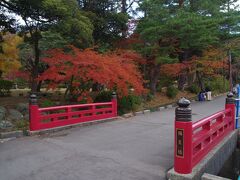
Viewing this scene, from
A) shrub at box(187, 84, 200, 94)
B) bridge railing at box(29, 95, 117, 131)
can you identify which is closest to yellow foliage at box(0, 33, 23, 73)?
bridge railing at box(29, 95, 117, 131)

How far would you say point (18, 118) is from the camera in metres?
9.38

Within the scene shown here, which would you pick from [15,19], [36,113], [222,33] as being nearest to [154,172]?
[36,113]

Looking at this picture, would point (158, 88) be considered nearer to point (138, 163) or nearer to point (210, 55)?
point (210, 55)

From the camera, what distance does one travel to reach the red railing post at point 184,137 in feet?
14.4

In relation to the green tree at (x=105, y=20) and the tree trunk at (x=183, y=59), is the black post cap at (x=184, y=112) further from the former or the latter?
the tree trunk at (x=183, y=59)

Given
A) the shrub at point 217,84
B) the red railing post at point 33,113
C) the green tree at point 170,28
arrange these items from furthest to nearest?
1. the shrub at point 217,84
2. the green tree at point 170,28
3. the red railing post at point 33,113

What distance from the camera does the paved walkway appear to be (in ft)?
15.6

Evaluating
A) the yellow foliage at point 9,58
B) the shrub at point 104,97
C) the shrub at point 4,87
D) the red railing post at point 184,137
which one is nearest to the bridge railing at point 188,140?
the red railing post at point 184,137

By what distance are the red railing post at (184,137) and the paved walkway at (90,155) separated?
0.51 metres

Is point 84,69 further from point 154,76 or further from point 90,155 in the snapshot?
point 154,76

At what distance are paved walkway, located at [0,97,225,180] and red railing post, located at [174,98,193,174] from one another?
0.51 metres

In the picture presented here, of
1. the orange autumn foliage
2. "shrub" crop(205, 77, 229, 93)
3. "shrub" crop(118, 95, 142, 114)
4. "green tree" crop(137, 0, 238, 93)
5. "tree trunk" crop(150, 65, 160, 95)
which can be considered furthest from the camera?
"shrub" crop(205, 77, 229, 93)

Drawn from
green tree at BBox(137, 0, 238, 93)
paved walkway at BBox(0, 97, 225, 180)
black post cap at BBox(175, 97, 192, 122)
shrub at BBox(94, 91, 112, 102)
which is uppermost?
green tree at BBox(137, 0, 238, 93)

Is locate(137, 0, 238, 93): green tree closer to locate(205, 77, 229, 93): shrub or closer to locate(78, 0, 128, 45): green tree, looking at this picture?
locate(78, 0, 128, 45): green tree
